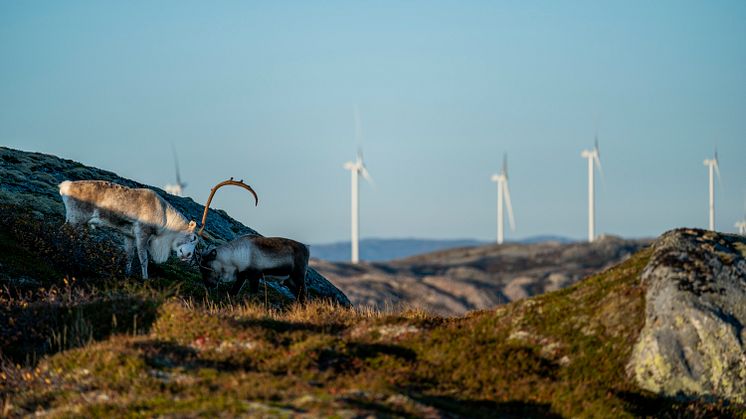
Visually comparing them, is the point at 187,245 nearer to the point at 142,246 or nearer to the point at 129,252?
the point at 142,246

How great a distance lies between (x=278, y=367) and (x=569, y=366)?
492 cm

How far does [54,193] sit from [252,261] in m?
10.6

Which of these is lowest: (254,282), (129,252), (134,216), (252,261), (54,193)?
(254,282)

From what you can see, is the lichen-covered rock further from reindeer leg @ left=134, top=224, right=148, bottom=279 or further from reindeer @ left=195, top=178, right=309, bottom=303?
reindeer leg @ left=134, top=224, right=148, bottom=279

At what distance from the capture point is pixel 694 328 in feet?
52.9

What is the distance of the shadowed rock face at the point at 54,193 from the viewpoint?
30.4 metres

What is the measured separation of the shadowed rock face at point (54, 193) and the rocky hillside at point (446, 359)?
41.3 feet

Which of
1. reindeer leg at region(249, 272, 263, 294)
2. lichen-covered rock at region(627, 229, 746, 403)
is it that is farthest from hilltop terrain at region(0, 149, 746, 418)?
reindeer leg at region(249, 272, 263, 294)

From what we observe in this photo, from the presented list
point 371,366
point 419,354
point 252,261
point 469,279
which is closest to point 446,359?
point 419,354

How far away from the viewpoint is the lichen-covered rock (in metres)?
15.7

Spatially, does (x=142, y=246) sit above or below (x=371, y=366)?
above

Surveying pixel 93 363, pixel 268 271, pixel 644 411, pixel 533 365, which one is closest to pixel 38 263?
pixel 268 271

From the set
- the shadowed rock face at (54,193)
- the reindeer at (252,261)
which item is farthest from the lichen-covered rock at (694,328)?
the shadowed rock face at (54,193)

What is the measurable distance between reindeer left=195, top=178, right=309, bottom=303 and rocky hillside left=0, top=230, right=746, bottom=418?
691 cm
